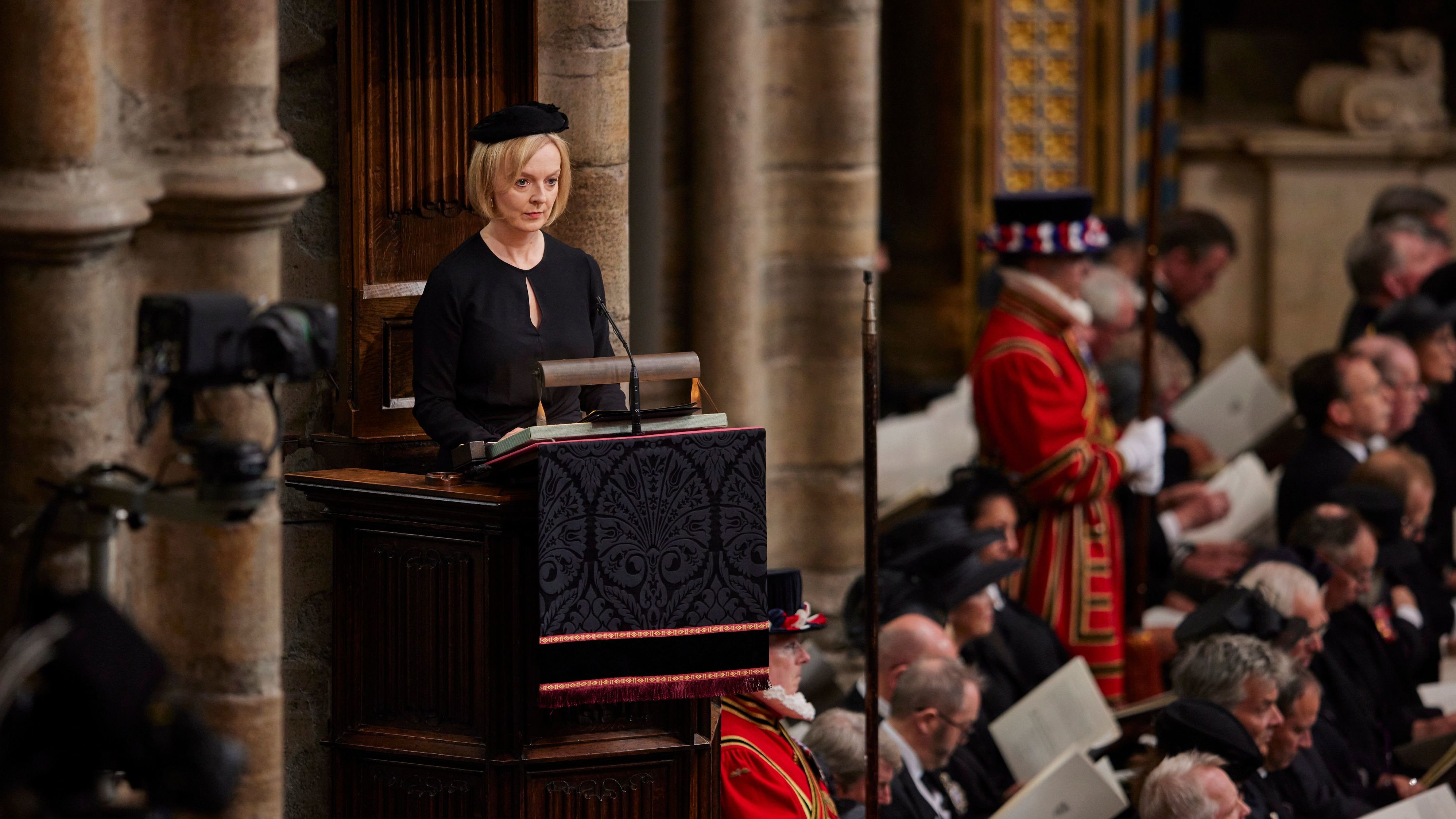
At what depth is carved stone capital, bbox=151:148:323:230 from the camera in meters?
3.58

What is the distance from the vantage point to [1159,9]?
24.8 feet

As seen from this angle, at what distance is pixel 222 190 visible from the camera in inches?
141

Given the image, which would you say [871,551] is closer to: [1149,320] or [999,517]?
[999,517]

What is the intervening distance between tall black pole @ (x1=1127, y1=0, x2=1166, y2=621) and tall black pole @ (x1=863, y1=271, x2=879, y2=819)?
116 inches

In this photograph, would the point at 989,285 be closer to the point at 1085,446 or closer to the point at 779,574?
the point at 1085,446

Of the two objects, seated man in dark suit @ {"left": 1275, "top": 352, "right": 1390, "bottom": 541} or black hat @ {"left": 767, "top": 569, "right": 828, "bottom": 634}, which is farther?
seated man in dark suit @ {"left": 1275, "top": 352, "right": 1390, "bottom": 541}

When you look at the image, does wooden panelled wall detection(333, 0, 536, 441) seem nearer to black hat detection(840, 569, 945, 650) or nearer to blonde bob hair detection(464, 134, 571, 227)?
blonde bob hair detection(464, 134, 571, 227)

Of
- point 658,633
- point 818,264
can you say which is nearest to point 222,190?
point 658,633

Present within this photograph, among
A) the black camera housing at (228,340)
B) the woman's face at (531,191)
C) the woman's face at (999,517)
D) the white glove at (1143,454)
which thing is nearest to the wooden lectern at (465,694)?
the woman's face at (531,191)

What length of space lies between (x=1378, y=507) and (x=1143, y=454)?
69cm

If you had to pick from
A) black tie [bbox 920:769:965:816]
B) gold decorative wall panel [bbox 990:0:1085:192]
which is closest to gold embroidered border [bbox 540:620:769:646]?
black tie [bbox 920:769:965:816]

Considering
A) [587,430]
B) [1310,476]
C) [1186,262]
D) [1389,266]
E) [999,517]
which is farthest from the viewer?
[1186,262]

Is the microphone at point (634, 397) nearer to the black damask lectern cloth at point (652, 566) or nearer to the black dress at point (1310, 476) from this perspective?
the black damask lectern cloth at point (652, 566)

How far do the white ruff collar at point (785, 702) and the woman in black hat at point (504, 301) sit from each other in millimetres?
728
